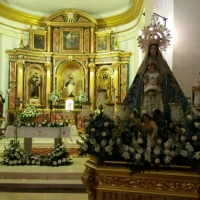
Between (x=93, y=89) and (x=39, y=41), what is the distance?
12.0ft

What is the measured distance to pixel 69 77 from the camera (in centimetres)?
1596

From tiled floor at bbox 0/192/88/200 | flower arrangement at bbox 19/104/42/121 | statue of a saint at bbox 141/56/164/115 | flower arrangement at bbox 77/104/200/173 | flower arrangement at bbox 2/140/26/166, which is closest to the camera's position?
flower arrangement at bbox 77/104/200/173

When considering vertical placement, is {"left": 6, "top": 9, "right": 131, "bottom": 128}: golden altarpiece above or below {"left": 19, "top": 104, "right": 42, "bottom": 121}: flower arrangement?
above

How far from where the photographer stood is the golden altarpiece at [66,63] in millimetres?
14961

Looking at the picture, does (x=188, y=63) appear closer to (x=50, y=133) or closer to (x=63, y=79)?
(x=50, y=133)

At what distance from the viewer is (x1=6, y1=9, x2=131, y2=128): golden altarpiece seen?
1496cm

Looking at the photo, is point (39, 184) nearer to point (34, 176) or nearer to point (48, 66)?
point (34, 176)

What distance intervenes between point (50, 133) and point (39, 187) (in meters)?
2.08

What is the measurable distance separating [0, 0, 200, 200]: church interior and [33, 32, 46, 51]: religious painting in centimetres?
5

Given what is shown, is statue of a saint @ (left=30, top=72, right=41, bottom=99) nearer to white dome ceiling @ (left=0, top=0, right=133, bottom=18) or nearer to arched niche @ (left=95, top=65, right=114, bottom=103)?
arched niche @ (left=95, top=65, right=114, bottom=103)

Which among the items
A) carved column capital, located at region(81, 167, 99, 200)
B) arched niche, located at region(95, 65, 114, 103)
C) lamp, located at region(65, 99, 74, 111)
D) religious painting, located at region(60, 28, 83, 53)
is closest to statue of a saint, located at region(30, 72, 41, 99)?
lamp, located at region(65, 99, 74, 111)

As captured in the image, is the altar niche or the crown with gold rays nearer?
the crown with gold rays

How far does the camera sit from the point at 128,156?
3990mm

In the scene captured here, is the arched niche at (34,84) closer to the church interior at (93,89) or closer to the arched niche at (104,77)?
the church interior at (93,89)
